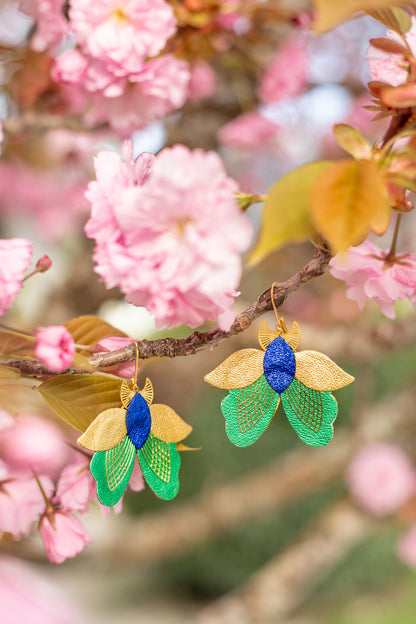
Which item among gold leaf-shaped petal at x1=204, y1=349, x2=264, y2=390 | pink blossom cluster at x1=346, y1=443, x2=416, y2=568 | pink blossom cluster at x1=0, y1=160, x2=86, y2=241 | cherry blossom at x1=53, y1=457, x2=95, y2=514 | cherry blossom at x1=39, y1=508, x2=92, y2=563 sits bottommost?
pink blossom cluster at x1=346, y1=443, x2=416, y2=568

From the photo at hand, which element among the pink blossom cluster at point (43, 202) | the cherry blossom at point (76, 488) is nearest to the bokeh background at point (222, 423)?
the pink blossom cluster at point (43, 202)

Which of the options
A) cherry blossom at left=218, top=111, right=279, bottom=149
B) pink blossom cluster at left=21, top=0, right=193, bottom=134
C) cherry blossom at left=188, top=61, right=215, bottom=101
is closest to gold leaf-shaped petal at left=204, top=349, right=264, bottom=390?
pink blossom cluster at left=21, top=0, right=193, bottom=134

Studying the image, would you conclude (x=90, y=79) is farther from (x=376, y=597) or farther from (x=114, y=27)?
(x=376, y=597)

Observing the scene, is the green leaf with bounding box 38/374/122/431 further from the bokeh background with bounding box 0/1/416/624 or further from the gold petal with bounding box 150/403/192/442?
the bokeh background with bounding box 0/1/416/624

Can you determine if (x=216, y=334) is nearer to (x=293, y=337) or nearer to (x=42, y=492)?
(x=293, y=337)

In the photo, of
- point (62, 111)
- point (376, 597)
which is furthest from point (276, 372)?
point (376, 597)

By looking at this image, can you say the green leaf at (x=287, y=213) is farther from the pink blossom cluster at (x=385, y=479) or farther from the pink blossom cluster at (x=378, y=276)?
the pink blossom cluster at (x=385, y=479)

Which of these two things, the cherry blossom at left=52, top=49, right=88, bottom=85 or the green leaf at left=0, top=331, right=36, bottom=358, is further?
the cherry blossom at left=52, top=49, right=88, bottom=85
